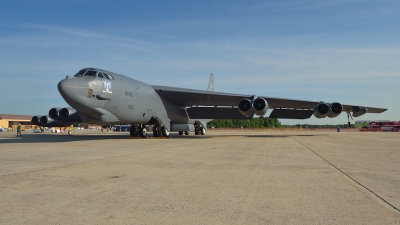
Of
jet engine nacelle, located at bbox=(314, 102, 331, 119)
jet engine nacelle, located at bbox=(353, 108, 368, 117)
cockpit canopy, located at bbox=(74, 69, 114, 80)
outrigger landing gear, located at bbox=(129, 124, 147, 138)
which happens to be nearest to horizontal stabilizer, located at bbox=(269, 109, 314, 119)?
jet engine nacelle, located at bbox=(314, 102, 331, 119)

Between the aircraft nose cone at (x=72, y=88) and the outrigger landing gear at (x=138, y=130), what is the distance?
7.70 meters

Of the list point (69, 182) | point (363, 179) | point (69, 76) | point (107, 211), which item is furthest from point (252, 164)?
point (69, 76)

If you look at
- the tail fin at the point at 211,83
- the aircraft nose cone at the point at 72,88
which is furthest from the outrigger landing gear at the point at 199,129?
the aircraft nose cone at the point at 72,88

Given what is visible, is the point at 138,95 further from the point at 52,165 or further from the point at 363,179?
the point at 363,179

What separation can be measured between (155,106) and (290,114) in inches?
451

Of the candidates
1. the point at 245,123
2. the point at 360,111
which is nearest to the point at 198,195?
the point at 360,111

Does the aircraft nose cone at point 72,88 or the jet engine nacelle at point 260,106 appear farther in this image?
the jet engine nacelle at point 260,106

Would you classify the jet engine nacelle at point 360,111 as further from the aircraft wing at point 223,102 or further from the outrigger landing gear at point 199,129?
the outrigger landing gear at point 199,129

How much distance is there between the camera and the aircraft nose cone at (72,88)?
51.8 ft

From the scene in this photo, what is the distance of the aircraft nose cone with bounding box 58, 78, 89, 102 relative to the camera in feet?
51.8

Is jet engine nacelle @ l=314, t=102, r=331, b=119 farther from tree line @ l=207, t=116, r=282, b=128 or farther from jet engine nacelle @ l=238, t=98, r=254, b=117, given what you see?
tree line @ l=207, t=116, r=282, b=128

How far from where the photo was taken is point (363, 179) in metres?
6.06

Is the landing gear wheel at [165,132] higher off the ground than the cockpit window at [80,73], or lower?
lower

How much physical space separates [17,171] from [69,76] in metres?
10.4
